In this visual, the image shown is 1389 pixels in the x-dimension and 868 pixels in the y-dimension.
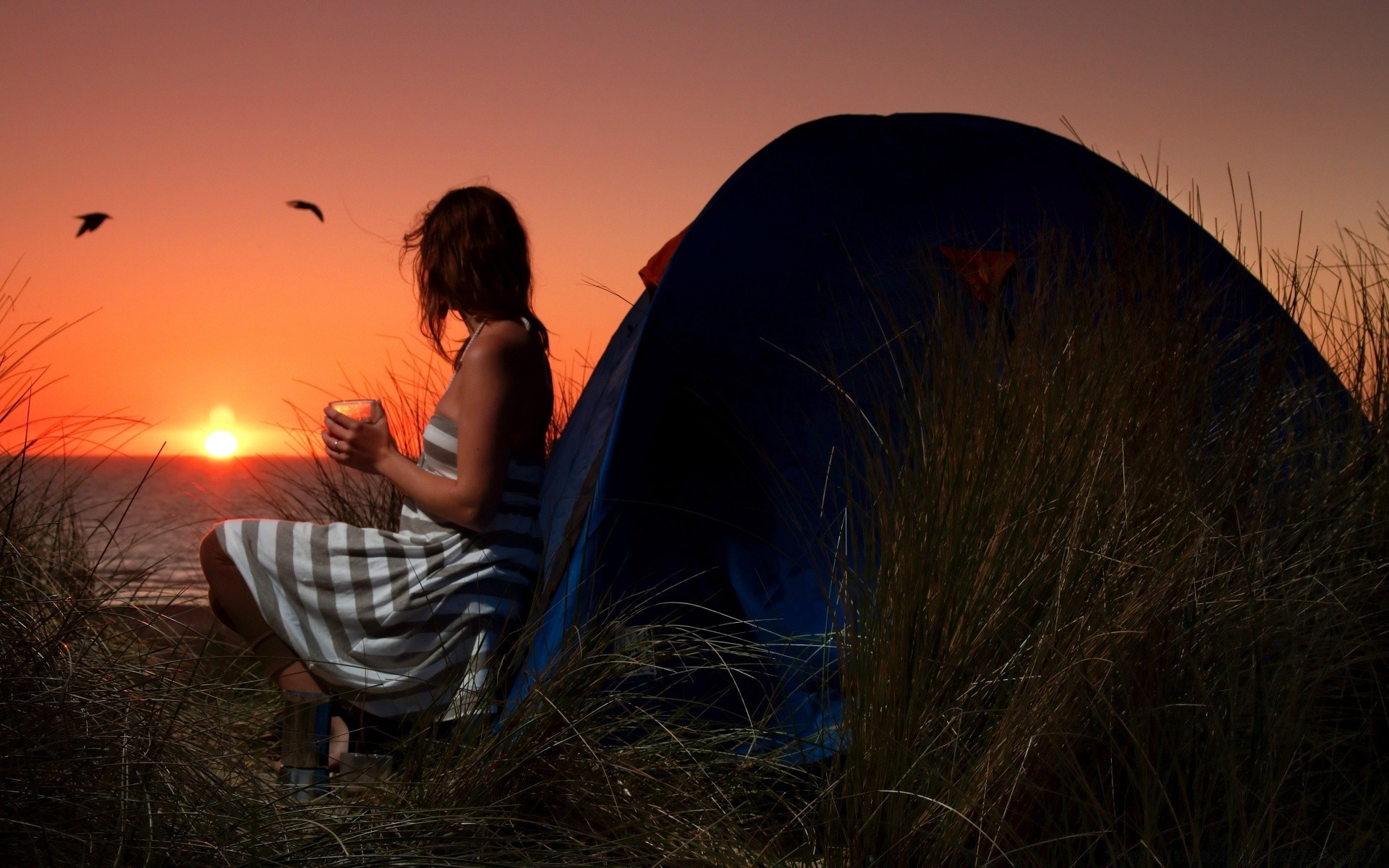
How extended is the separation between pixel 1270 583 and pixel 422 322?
67.0 inches

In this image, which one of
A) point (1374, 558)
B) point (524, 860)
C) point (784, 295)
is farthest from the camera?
point (784, 295)

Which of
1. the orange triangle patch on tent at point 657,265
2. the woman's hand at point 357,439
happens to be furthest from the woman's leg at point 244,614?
the orange triangle patch on tent at point 657,265

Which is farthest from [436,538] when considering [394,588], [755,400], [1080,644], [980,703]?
[1080,644]

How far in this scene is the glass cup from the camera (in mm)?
2445

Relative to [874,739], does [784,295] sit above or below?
above

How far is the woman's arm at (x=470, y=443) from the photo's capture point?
2363 millimetres

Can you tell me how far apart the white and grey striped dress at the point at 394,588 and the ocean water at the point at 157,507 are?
0.56ft

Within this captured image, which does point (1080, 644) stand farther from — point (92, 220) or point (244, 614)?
point (92, 220)

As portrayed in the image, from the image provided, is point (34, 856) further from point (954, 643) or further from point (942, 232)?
point (942, 232)

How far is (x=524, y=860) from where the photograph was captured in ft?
5.00

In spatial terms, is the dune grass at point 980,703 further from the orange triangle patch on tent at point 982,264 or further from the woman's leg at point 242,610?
the woman's leg at point 242,610

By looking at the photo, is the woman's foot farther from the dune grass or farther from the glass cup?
the glass cup

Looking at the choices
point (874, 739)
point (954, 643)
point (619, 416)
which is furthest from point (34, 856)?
point (619, 416)

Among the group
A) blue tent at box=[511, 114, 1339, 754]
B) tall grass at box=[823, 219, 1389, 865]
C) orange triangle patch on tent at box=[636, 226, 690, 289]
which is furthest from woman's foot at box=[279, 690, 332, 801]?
orange triangle patch on tent at box=[636, 226, 690, 289]
